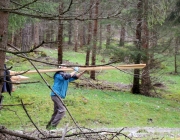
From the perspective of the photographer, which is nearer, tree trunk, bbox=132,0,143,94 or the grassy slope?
the grassy slope

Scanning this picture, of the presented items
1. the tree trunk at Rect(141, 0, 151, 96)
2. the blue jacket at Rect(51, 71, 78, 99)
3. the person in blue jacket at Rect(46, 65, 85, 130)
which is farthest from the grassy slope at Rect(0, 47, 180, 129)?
Answer: the blue jacket at Rect(51, 71, 78, 99)

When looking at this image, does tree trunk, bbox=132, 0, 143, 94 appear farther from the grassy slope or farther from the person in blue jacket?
the person in blue jacket

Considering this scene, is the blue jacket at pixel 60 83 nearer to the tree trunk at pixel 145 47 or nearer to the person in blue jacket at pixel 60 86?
the person in blue jacket at pixel 60 86

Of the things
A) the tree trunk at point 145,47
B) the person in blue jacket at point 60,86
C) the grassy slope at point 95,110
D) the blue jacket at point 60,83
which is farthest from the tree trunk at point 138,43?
the blue jacket at point 60,83

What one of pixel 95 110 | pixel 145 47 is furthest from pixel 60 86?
pixel 145 47

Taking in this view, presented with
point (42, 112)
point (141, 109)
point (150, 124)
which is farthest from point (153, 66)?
point (42, 112)

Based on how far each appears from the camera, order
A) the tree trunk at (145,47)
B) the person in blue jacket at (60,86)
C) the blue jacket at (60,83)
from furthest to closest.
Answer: the tree trunk at (145,47) < the blue jacket at (60,83) < the person in blue jacket at (60,86)

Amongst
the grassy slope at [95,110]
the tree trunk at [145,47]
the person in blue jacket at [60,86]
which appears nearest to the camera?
the person in blue jacket at [60,86]


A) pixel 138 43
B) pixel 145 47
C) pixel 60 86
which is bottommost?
pixel 60 86

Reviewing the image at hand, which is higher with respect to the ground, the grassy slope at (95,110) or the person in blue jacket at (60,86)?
the person in blue jacket at (60,86)

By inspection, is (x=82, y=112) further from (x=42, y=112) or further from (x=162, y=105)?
(x=162, y=105)

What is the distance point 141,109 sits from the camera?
1555 cm

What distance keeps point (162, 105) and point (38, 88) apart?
631cm

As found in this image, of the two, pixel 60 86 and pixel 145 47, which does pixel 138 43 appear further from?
pixel 60 86
